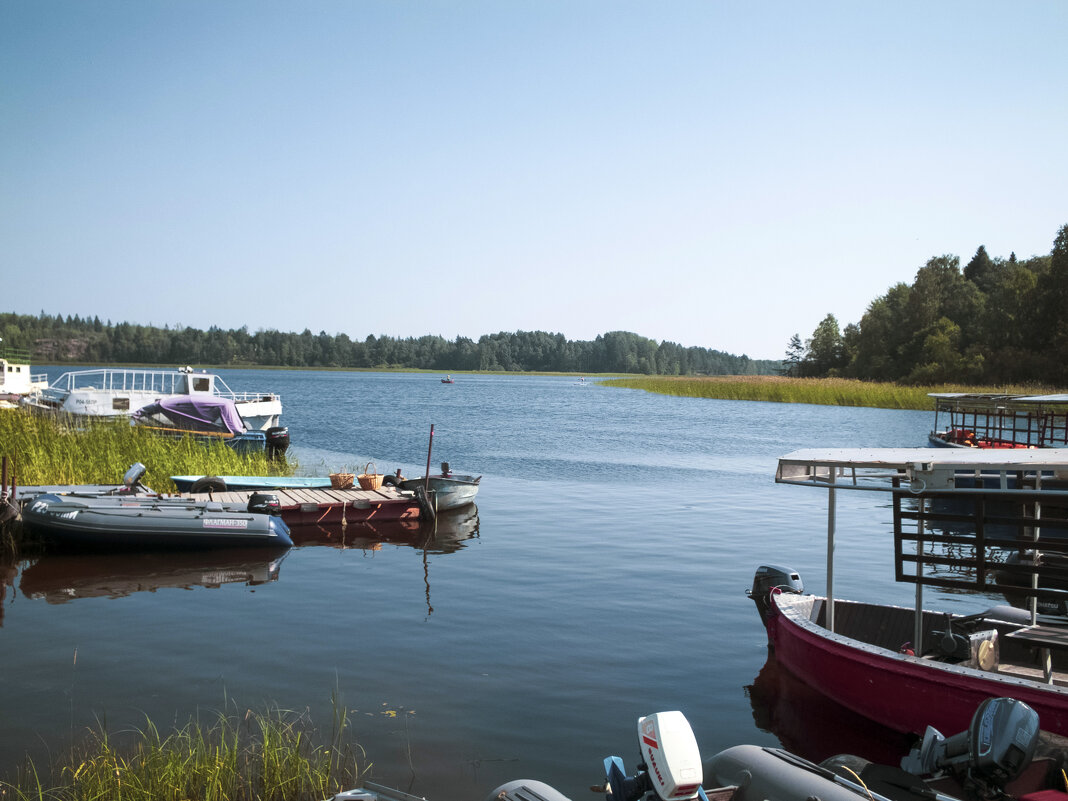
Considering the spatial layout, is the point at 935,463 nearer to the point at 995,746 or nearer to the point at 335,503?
the point at 995,746

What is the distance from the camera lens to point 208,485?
18453 mm

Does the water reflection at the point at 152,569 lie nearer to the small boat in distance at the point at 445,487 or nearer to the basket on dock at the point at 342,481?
the small boat in distance at the point at 445,487

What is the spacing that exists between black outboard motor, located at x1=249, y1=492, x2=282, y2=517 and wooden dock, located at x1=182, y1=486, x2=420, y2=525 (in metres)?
0.52

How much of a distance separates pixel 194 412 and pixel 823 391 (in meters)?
49.6

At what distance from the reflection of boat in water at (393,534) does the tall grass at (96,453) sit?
417cm

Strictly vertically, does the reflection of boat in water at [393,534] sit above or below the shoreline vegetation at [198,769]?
below

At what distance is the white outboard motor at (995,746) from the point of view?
18.4 ft

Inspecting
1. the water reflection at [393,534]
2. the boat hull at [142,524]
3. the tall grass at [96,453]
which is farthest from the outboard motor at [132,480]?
the tall grass at [96,453]

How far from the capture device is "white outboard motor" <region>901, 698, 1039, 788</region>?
5617 mm

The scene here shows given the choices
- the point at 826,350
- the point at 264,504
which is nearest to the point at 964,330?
the point at 826,350

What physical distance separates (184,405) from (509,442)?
49.2 ft

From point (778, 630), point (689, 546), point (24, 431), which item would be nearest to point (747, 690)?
point (778, 630)

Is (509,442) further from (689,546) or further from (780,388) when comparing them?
(780,388)

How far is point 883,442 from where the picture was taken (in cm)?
3838
